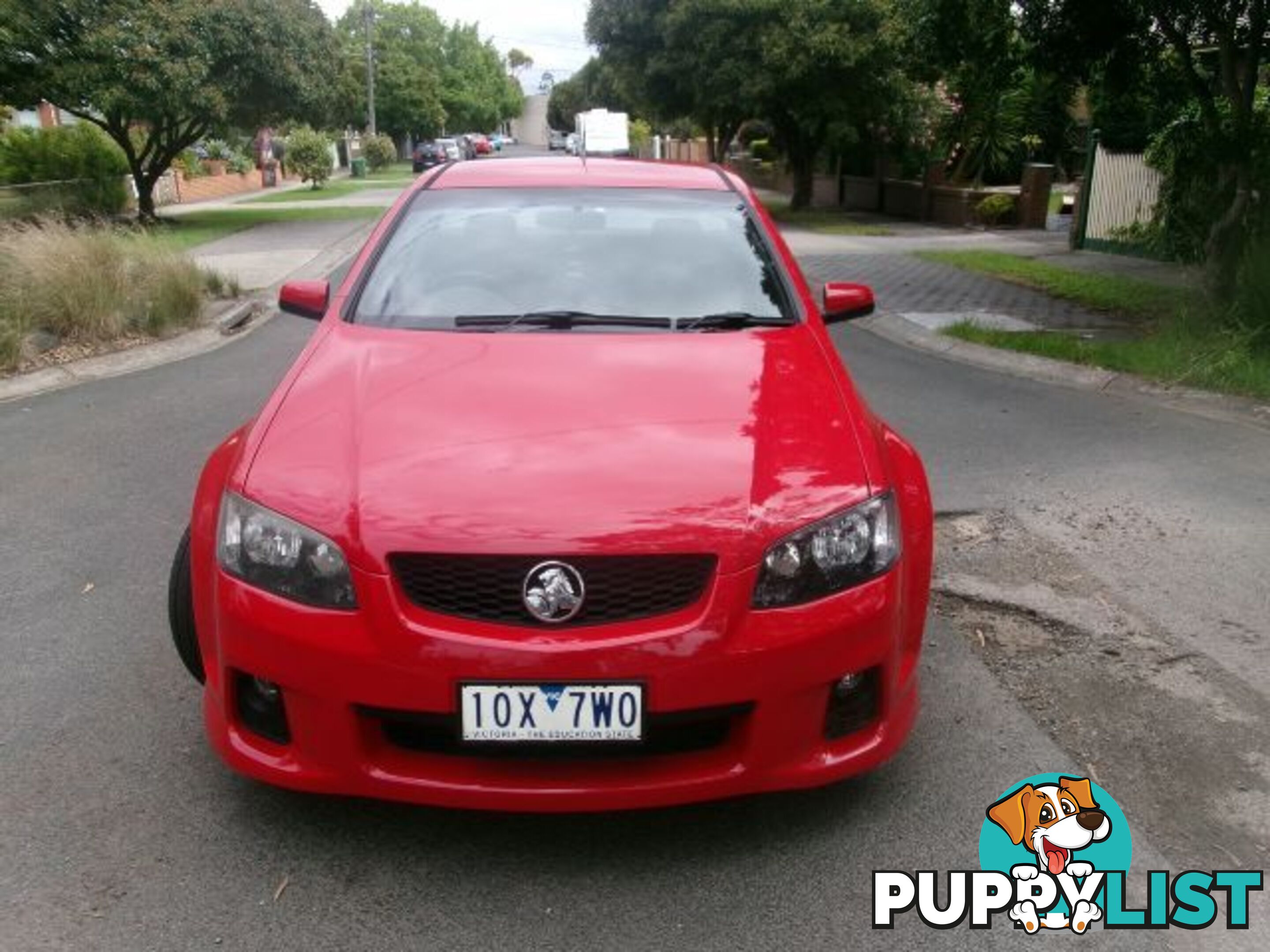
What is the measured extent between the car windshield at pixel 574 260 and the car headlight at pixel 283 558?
1.13 meters

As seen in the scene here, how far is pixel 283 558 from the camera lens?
258cm

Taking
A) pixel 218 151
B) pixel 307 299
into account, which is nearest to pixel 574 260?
pixel 307 299

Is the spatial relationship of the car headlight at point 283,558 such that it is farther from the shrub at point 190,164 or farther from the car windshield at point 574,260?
the shrub at point 190,164

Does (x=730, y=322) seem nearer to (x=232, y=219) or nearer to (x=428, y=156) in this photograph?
(x=232, y=219)

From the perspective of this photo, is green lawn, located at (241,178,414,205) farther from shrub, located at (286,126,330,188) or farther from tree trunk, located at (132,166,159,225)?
tree trunk, located at (132,166,159,225)

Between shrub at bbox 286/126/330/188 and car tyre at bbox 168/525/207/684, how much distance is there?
1381 inches

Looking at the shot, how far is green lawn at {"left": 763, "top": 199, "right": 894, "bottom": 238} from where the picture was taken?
2145 centimetres

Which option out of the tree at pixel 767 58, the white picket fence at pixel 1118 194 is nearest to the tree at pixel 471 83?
the tree at pixel 767 58

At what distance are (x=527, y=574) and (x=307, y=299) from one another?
227cm

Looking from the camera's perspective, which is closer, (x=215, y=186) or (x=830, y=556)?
(x=830, y=556)

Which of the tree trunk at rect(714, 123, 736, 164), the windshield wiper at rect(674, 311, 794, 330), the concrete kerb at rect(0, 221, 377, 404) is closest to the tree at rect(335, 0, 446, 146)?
the tree trunk at rect(714, 123, 736, 164)

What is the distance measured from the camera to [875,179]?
26.9 meters

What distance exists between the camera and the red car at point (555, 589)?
245 centimetres

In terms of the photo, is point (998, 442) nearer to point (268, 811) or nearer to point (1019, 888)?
point (1019, 888)
